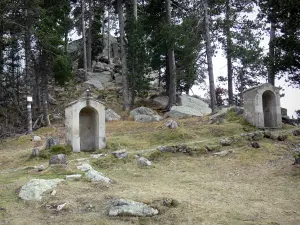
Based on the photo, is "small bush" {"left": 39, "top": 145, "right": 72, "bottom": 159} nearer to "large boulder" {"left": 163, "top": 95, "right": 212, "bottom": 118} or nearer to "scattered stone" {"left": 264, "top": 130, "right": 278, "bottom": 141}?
"scattered stone" {"left": 264, "top": 130, "right": 278, "bottom": 141}

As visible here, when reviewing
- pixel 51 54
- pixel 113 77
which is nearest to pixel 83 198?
pixel 51 54

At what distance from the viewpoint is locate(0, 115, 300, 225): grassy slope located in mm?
6707

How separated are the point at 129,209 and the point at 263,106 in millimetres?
14950

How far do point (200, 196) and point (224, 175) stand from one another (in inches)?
130

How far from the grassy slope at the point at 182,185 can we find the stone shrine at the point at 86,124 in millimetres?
670

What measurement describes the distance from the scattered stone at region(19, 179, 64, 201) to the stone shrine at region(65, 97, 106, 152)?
561 centimetres

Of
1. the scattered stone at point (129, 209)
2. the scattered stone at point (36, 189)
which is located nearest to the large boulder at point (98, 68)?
the scattered stone at point (36, 189)

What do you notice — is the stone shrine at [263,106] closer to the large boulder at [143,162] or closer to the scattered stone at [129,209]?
the large boulder at [143,162]

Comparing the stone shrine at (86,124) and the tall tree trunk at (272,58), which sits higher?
the tall tree trunk at (272,58)

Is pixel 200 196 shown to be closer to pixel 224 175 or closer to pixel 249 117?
pixel 224 175

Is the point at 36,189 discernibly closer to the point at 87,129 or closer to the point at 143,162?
the point at 143,162

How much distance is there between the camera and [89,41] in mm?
36312

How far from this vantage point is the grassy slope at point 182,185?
671cm

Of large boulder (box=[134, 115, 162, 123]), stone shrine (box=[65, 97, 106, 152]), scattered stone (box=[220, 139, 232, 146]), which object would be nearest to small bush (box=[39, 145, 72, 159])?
stone shrine (box=[65, 97, 106, 152])
